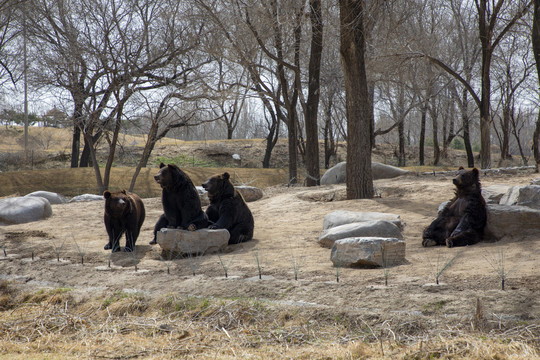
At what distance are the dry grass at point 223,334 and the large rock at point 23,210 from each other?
21.8 feet

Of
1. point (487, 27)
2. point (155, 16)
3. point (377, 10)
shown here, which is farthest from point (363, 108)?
point (155, 16)

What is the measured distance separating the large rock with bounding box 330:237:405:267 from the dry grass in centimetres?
130

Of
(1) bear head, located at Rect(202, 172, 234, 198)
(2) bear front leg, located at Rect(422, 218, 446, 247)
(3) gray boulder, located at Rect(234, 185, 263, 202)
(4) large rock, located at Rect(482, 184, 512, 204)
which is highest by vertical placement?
(1) bear head, located at Rect(202, 172, 234, 198)

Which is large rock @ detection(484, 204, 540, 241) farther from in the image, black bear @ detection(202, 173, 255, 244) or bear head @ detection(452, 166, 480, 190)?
black bear @ detection(202, 173, 255, 244)

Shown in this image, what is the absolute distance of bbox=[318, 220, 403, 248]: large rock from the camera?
6.71m

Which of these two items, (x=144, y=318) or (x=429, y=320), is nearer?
(x=429, y=320)

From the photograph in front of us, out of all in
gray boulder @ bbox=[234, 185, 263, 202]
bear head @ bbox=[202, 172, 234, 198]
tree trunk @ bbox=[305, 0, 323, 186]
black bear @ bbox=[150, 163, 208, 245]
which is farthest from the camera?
tree trunk @ bbox=[305, 0, 323, 186]

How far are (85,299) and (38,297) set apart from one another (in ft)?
2.19

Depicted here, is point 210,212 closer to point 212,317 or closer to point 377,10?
point 212,317

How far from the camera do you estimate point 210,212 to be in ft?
25.5

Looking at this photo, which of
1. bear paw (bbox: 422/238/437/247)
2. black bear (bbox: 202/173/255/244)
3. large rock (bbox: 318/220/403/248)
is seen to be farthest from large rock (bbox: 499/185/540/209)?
black bear (bbox: 202/173/255/244)

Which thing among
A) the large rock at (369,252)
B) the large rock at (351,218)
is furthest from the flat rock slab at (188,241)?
the large rock at (351,218)

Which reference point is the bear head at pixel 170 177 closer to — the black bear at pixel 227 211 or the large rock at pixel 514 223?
the black bear at pixel 227 211

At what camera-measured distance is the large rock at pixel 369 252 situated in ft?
17.3
